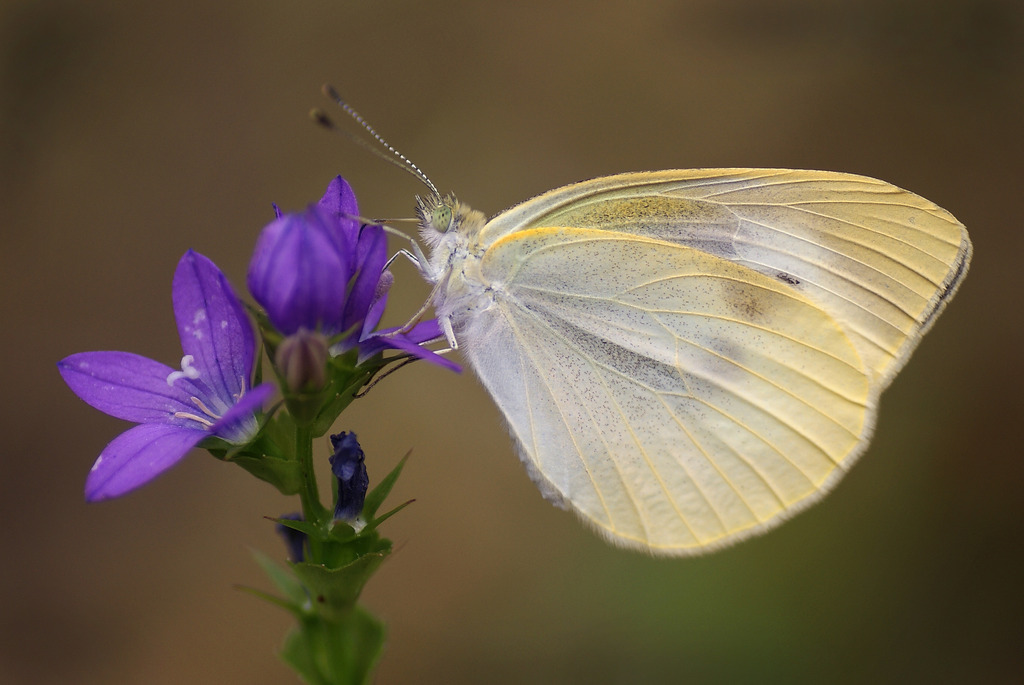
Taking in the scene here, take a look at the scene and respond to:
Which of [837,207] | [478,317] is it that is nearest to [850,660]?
[837,207]

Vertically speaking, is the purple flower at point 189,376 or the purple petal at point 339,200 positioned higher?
the purple petal at point 339,200

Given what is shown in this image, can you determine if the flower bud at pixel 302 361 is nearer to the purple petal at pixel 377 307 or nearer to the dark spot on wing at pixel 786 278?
the purple petal at pixel 377 307

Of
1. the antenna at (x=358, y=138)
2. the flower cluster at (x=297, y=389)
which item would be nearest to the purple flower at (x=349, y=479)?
the flower cluster at (x=297, y=389)

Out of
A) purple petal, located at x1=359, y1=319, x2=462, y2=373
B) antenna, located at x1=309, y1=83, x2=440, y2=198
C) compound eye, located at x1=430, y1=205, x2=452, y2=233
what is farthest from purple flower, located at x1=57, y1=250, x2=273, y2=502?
compound eye, located at x1=430, y1=205, x2=452, y2=233

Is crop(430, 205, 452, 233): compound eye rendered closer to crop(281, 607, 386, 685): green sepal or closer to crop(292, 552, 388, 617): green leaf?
crop(292, 552, 388, 617): green leaf

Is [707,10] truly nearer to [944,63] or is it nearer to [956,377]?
[944,63]

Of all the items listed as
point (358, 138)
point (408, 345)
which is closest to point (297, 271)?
point (408, 345)

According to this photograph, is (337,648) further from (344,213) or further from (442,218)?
(442,218)
